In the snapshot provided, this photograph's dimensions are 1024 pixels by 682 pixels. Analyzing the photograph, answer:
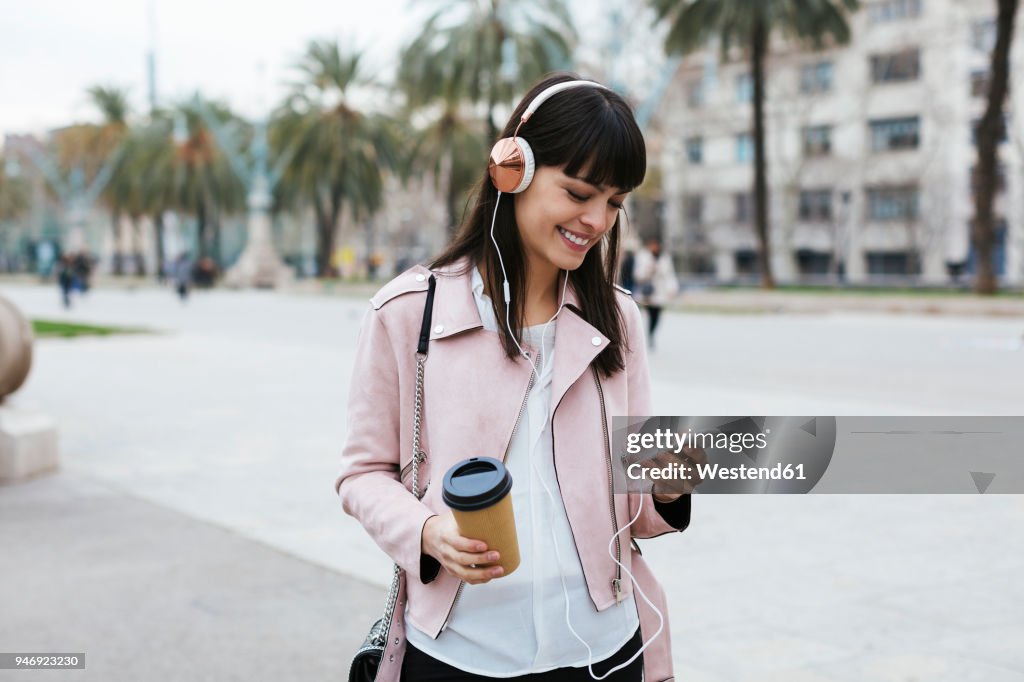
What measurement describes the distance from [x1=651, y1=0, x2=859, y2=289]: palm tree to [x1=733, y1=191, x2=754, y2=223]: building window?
26794mm

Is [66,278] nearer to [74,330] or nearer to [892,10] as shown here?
[74,330]

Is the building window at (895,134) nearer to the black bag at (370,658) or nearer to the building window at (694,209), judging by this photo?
the building window at (694,209)

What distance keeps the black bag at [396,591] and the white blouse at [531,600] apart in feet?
0.35

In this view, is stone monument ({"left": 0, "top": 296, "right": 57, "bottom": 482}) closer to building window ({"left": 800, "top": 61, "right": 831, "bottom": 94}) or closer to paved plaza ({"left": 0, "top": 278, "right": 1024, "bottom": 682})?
paved plaza ({"left": 0, "top": 278, "right": 1024, "bottom": 682})

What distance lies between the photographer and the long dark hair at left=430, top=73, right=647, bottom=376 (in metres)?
1.77

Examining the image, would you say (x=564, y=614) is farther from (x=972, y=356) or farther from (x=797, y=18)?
(x=797, y=18)

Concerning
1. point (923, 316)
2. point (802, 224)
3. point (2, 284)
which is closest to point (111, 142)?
point (2, 284)

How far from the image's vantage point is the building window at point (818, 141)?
173ft

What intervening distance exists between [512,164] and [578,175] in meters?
0.11

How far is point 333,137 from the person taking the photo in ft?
144

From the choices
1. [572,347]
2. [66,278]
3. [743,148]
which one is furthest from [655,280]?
[743,148]

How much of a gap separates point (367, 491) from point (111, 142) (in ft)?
211

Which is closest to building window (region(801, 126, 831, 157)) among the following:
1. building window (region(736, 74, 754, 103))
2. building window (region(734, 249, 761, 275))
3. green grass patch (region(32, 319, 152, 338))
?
building window (region(736, 74, 754, 103))

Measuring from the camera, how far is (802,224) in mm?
54000
